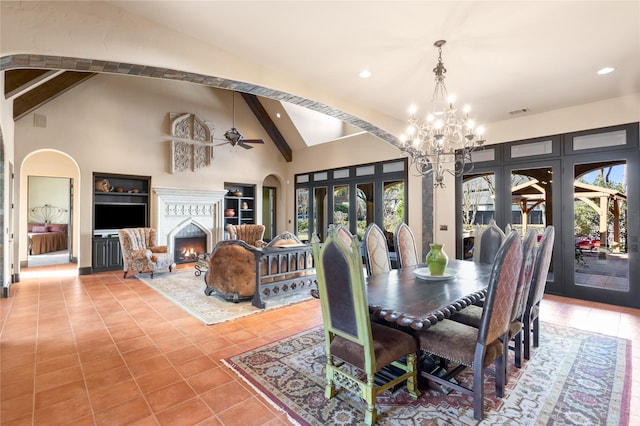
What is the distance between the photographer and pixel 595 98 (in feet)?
14.5

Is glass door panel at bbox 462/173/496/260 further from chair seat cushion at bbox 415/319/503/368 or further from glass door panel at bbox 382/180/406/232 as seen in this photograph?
chair seat cushion at bbox 415/319/503/368

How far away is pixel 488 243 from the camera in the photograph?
12.9 feet

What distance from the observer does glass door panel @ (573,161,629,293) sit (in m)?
4.46

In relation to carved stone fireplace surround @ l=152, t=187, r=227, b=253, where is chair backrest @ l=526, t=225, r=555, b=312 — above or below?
below

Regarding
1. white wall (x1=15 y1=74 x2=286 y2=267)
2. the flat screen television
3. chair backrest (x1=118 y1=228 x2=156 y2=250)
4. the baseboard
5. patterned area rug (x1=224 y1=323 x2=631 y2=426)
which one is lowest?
patterned area rug (x1=224 y1=323 x2=631 y2=426)

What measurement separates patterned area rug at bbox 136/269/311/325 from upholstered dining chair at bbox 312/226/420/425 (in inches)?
84.7

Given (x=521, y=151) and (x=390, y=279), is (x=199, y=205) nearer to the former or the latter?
(x=390, y=279)

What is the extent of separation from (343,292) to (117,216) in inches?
283

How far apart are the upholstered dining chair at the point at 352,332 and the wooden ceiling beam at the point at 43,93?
640cm

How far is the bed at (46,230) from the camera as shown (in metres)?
8.12

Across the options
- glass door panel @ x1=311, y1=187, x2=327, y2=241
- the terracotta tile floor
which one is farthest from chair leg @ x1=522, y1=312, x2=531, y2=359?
glass door panel @ x1=311, y1=187, x2=327, y2=241

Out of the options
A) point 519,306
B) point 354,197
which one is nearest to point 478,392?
point 519,306

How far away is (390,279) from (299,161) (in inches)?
287

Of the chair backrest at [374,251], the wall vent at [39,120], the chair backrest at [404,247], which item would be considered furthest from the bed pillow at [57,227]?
the chair backrest at [404,247]
